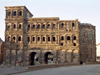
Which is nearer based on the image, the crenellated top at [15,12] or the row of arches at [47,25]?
the row of arches at [47,25]

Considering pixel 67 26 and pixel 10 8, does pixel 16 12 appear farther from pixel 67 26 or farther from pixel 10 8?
pixel 67 26

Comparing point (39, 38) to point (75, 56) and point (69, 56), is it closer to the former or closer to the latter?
point (69, 56)

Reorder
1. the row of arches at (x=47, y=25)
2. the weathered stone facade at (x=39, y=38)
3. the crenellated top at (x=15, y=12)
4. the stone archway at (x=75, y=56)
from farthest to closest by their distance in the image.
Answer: the crenellated top at (x=15, y=12) < the row of arches at (x=47, y=25) < the weathered stone facade at (x=39, y=38) < the stone archway at (x=75, y=56)

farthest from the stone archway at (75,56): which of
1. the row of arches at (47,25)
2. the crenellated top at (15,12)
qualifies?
the crenellated top at (15,12)

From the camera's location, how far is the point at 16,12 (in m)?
46.3

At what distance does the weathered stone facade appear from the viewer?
4416 cm

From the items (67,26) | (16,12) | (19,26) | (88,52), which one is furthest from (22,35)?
(88,52)

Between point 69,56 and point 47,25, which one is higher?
point 47,25

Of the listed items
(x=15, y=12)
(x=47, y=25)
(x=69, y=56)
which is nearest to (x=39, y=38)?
(x=47, y=25)

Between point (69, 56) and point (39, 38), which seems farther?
point (39, 38)

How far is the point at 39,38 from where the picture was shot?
45.7 m

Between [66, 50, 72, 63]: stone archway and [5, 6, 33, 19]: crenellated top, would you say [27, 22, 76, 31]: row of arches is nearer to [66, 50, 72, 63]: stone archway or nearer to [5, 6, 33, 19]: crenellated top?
[5, 6, 33, 19]: crenellated top

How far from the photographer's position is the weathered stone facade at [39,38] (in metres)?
44.2

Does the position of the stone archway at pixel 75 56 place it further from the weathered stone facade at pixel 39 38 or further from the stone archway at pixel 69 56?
the stone archway at pixel 69 56
